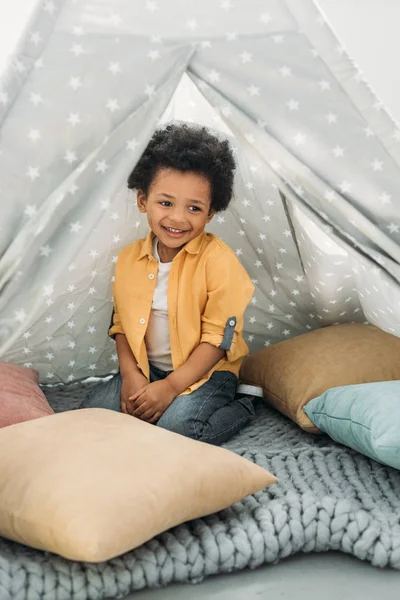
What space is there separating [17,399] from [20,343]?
349mm

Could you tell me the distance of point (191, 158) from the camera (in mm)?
1781

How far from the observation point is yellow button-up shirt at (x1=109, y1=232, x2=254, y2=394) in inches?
70.5

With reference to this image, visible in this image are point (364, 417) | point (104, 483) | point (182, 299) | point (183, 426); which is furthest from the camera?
point (182, 299)

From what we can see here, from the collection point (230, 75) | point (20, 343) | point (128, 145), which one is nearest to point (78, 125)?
point (128, 145)

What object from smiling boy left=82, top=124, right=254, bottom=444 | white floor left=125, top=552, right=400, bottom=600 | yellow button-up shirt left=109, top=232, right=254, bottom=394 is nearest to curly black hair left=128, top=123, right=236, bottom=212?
smiling boy left=82, top=124, right=254, bottom=444

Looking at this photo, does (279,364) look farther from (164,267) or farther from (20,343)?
(20,343)

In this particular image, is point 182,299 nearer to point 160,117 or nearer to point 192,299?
point 192,299

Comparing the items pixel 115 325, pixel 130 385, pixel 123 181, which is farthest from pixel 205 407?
pixel 123 181

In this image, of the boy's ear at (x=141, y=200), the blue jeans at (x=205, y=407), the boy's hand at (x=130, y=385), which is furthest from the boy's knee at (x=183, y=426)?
the boy's ear at (x=141, y=200)

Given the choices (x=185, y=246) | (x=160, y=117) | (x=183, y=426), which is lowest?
(x=183, y=426)

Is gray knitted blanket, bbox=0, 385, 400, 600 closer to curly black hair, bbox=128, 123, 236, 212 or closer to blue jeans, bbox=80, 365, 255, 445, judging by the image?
blue jeans, bbox=80, 365, 255, 445

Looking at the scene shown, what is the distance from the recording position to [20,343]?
1936 mm

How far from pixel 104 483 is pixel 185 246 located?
816mm

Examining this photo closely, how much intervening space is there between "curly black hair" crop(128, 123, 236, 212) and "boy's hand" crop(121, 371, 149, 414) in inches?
17.5
